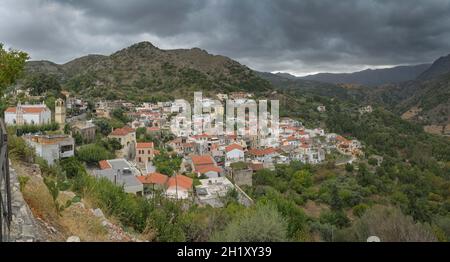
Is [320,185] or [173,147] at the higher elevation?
[173,147]

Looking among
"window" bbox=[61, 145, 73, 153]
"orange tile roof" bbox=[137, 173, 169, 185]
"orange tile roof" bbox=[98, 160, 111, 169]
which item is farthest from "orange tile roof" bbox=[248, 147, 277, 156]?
"window" bbox=[61, 145, 73, 153]

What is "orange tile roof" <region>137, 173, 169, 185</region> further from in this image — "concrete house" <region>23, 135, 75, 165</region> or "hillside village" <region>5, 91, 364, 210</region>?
"concrete house" <region>23, 135, 75, 165</region>

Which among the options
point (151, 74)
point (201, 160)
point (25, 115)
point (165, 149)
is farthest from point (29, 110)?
point (151, 74)

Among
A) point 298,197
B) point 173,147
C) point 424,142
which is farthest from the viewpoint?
point 424,142

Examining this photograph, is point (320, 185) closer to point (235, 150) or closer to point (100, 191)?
point (235, 150)

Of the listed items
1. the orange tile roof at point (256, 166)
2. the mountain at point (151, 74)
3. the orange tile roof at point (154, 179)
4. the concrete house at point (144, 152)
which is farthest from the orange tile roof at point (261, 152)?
the mountain at point (151, 74)

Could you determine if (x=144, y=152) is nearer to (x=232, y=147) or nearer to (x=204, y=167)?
(x=204, y=167)

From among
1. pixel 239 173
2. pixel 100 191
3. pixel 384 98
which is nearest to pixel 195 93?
pixel 239 173
